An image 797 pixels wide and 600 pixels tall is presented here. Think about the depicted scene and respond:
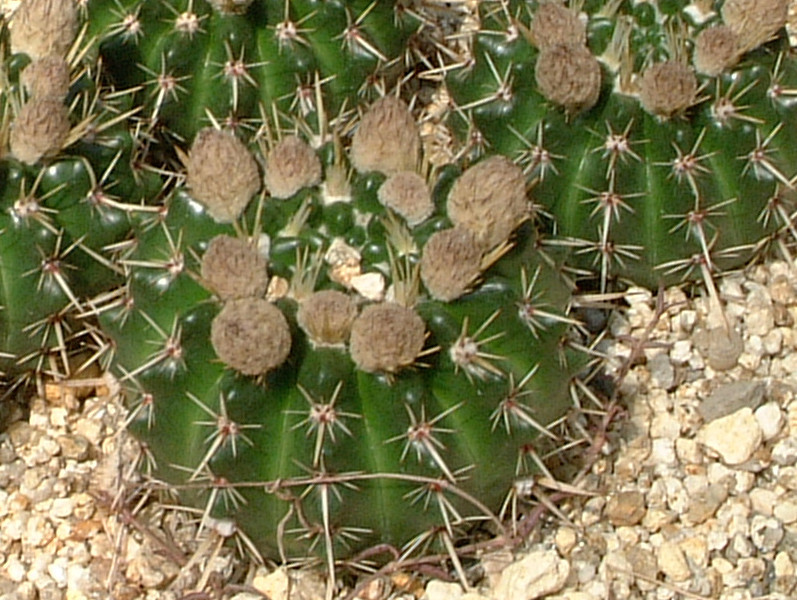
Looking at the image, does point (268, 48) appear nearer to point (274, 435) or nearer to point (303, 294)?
point (303, 294)

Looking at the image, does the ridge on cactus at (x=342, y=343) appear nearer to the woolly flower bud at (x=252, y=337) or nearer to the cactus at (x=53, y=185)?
the woolly flower bud at (x=252, y=337)

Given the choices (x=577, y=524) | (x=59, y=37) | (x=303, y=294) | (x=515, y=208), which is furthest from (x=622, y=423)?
(x=59, y=37)

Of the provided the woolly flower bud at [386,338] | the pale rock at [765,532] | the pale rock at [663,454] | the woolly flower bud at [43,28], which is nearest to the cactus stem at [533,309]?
the woolly flower bud at [386,338]

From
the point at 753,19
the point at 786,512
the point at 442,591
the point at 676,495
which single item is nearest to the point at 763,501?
the point at 786,512

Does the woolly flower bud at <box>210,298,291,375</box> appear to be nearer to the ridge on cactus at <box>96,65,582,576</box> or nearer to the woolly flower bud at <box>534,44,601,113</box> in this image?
the ridge on cactus at <box>96,65,582,576</box>

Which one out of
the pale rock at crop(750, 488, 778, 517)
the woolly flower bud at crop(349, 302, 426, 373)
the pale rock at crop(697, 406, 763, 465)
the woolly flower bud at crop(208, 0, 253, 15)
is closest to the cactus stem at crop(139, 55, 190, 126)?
the woolly flower bud at crop(208, 0, 253, 15)

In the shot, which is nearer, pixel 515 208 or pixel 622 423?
pixel 515 208
